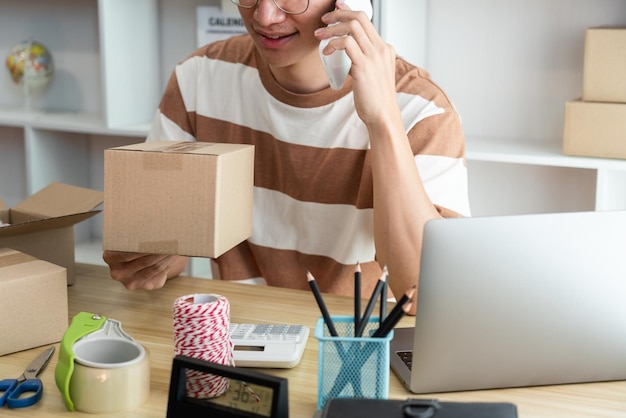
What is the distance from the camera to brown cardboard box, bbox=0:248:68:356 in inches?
44.2

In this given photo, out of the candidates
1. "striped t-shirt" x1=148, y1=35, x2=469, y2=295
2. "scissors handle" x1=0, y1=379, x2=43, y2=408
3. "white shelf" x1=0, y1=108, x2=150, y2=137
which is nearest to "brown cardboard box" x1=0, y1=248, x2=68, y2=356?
"scissors handle" x1=0, y1=379, x2=43, y2=408

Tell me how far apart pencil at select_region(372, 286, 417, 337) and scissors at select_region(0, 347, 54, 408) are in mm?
420

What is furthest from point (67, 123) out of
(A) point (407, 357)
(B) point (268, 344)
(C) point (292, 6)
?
(A) point (407, 357)

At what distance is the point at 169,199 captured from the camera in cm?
111

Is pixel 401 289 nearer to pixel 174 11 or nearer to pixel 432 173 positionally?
pixel 432 173

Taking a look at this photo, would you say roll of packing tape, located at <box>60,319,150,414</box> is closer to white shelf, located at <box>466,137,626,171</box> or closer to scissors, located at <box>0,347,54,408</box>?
scissors, located at <box>0,347,54,408</box>

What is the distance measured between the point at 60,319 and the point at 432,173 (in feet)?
2.34

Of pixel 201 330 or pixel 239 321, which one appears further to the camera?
pixel 239 321

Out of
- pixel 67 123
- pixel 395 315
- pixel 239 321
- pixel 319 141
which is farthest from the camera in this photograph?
pixel 67 123

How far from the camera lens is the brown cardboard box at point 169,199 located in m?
1.10

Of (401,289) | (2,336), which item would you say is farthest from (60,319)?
(401,289)

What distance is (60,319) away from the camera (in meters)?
1.17

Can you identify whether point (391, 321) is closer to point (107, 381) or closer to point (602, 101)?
point (107, 381)

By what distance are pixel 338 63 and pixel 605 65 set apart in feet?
2.59
